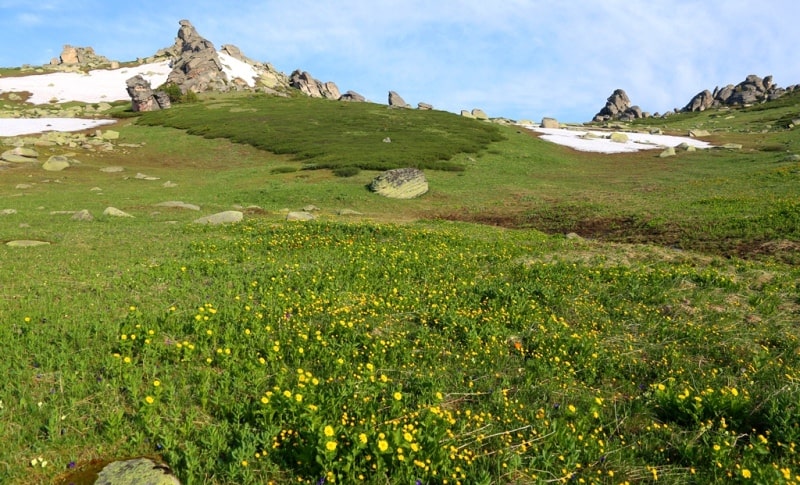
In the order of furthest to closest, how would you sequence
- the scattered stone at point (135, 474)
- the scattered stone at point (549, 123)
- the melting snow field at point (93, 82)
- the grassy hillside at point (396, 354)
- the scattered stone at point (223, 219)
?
1. the melting snow field at point (93, 82)
2. the scattered stone at point (549, 123)
3. the scattered stone at point (223, 219)
4. the grassy hillside at point (396, 354)
5. the scattered stone at point (135, 474)

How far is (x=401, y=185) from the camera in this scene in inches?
1526

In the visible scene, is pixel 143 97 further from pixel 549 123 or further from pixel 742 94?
pixel 742 94

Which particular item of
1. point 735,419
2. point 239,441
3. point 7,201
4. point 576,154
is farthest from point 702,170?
point 7,201

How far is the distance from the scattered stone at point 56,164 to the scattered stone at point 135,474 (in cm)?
5291

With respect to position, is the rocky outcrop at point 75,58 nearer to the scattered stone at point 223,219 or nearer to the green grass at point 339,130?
the green grass at point 339,130

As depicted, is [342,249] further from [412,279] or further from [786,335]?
[786,335]

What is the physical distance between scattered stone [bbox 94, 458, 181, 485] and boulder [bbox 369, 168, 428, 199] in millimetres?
33459

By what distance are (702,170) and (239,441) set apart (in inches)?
2198

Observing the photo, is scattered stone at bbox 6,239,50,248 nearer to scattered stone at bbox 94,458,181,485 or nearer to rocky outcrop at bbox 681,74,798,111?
scattered stone at bbox 94,458,181,485

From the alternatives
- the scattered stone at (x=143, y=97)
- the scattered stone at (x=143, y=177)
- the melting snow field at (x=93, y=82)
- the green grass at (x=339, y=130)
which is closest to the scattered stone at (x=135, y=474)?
the green grass at (x=339, y=130)

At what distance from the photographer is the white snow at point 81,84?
12162cm

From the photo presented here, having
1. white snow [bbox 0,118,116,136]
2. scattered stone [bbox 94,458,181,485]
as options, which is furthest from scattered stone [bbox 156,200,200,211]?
white snow [bbox 0,118,116,136]

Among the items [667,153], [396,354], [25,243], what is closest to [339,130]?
[667,153]

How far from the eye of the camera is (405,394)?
646 cm
